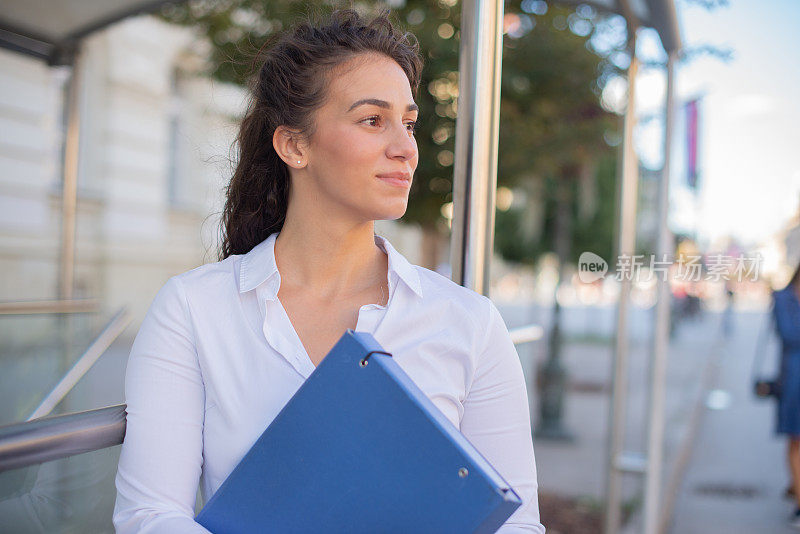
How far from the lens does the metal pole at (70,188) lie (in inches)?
173

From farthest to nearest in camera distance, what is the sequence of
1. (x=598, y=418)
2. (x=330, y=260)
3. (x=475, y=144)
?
(x=598, y=418)
(x=475, y=144)
(x=330, y=260)

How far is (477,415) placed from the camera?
5.47ft

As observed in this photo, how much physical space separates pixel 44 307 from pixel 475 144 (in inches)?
89.4

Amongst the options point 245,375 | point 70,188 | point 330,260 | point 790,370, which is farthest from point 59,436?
point 790,370

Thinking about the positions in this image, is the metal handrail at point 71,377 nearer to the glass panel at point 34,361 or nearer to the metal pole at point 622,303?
the glass panel at point 34,361

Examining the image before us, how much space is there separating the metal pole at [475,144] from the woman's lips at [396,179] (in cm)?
39

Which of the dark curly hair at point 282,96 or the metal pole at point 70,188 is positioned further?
the metal pole at point 70,188

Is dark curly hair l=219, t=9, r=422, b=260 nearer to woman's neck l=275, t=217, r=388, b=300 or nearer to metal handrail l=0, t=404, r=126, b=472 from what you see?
woman's neck l=275, t=217, r=388, b=300

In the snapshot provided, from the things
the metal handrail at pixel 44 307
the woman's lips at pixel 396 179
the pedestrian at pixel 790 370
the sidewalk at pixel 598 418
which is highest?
the woman's lips at pixel 396 179

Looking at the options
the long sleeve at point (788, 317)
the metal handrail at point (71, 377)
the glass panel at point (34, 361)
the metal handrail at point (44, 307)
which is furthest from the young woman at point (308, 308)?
the long sleeve at point (788, 317)

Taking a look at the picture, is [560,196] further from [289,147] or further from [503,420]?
[503,420]

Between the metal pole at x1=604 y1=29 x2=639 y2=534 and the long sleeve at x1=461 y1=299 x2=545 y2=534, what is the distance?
9.35ft

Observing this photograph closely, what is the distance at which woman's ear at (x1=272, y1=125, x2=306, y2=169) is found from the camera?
1835 mm

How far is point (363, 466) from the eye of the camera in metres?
1.30
